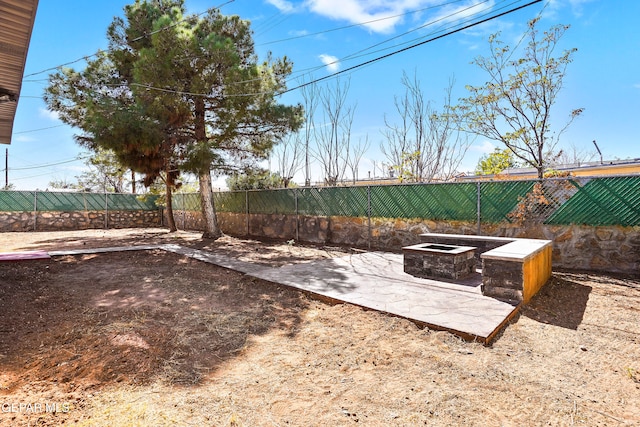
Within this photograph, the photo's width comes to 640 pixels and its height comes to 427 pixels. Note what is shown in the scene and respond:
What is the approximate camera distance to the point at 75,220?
624 inches

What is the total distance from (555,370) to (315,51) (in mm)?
9902

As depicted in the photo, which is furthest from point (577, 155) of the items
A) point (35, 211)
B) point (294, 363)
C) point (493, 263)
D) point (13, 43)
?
point (35, 211)

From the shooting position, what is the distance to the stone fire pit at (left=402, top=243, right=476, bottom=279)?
4852mm

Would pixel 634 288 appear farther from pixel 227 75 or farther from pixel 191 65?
pixel 191 65

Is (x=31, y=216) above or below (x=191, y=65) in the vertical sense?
below

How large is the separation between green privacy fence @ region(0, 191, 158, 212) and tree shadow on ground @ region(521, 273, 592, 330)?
16.7 m

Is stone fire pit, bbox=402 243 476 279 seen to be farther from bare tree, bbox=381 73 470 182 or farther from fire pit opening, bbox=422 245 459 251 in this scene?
bare tree, bbox=381 73 470 182

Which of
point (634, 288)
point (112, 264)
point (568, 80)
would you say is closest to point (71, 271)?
point (112, 264)

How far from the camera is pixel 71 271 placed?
19.1ft

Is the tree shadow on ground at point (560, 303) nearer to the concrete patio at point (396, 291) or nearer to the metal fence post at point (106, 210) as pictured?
the concrete patio at point (396, 291)

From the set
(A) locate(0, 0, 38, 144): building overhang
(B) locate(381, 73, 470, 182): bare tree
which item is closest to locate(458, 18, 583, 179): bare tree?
(B) locate(381, 73, 470, 182): bare tree

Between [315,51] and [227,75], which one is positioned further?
[315,51]

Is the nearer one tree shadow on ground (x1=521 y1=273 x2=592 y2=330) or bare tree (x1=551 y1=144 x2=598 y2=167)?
tree shadow on ground (x1=521 y1=273 x2=592 y2=330)

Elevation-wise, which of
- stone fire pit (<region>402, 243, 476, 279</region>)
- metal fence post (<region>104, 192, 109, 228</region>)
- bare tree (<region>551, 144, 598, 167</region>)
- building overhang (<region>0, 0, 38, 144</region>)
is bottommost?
stone fire pit (<region>402, 243, 476, 279</region>)
